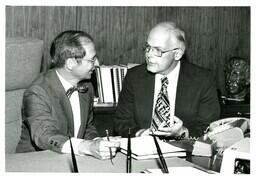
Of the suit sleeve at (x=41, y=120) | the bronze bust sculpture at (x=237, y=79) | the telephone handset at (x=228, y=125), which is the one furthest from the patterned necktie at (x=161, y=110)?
the bronze bust sculpture at (x=237, y=79)

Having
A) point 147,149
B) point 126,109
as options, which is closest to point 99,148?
point 147,149

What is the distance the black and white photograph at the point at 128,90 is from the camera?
78.5 inches

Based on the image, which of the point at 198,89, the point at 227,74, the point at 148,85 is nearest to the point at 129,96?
the point at 148,85

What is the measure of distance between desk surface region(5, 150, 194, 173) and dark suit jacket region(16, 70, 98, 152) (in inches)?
9.5

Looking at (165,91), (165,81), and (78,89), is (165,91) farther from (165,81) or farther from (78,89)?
(78,89)

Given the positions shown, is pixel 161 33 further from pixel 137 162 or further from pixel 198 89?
pixel 137 162

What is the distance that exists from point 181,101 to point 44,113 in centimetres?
100

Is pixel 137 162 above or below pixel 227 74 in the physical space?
below

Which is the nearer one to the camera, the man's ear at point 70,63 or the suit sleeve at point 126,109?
the man's ear at point 70,63

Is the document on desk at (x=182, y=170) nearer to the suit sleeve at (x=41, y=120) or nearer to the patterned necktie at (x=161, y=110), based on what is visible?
the suit sleeve at (x=41, y=120)

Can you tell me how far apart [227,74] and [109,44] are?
3.66 feet

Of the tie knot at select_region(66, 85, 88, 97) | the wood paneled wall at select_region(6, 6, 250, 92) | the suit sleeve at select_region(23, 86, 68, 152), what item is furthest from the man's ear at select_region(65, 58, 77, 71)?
the wood paneled wall at select_region(6, 6, 250, 92)
